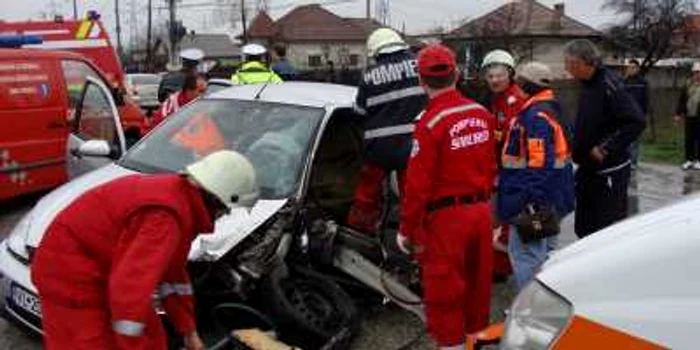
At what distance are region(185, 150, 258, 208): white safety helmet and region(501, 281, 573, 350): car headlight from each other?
1.09 meters

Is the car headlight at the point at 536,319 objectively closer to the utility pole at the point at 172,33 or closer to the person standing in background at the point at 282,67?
the person standing in background at the point at 282,67

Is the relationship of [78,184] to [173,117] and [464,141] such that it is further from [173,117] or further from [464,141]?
[464,141]

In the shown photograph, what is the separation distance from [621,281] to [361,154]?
14.3 ft

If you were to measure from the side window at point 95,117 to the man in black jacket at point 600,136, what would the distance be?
457 cm

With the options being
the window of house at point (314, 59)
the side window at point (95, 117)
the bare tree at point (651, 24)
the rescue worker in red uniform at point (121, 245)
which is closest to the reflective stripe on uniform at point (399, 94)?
the rescue worker in red uniform at point (121, 245)

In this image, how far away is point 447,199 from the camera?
5.21m

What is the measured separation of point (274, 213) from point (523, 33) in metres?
41.5

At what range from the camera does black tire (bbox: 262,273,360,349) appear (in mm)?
5348

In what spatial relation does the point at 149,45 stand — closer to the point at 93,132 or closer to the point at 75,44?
the point at 75,44

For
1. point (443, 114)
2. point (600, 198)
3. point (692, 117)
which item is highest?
point (443, 114)

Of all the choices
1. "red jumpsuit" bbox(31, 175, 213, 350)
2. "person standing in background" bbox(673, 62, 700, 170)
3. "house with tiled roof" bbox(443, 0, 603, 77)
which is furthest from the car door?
"house with tiled roof" bbox(443, 0, 603, 77)

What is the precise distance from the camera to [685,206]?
297cm

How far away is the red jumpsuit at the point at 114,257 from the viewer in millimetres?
3367

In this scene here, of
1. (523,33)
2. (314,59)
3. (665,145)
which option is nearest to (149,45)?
(314,59)
